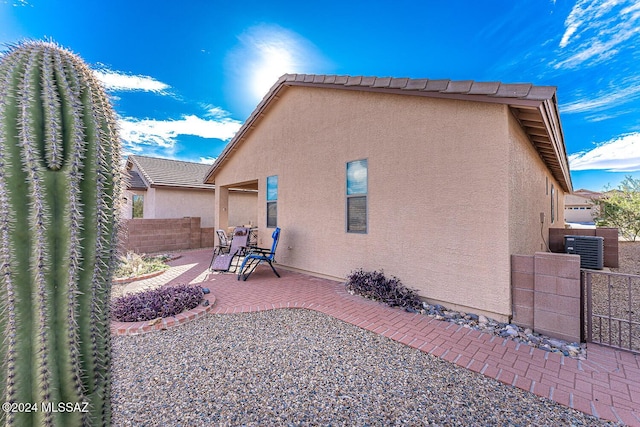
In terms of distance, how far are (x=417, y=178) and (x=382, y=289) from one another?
2262 millimetres

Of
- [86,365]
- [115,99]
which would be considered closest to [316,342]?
[86,365]

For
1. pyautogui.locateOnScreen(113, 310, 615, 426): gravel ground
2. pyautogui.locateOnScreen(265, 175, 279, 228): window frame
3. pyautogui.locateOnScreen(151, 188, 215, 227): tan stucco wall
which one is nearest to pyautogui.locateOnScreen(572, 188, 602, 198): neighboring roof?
pyautogui.locateOnScreen(265, 175, 279, 228): window frame

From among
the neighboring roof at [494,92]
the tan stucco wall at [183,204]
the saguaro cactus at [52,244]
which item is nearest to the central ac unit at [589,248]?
the neighboring roof at [494,92]

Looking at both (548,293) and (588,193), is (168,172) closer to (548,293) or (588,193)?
(548,293)

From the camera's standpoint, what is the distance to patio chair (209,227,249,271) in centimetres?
767

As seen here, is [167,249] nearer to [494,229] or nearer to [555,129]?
[494,229]

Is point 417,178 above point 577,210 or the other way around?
the other way around

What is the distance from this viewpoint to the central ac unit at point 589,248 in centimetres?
788

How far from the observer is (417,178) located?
519cm

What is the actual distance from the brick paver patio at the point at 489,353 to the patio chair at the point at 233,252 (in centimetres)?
142

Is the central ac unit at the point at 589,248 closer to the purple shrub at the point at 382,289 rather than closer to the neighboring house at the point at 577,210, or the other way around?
the purple shrub at the point at 382,289

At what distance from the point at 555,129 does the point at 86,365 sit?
754cm

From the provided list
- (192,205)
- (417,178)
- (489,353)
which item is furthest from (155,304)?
(192,205)

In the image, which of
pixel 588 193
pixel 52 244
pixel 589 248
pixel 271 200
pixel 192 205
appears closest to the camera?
pixel 52 244
